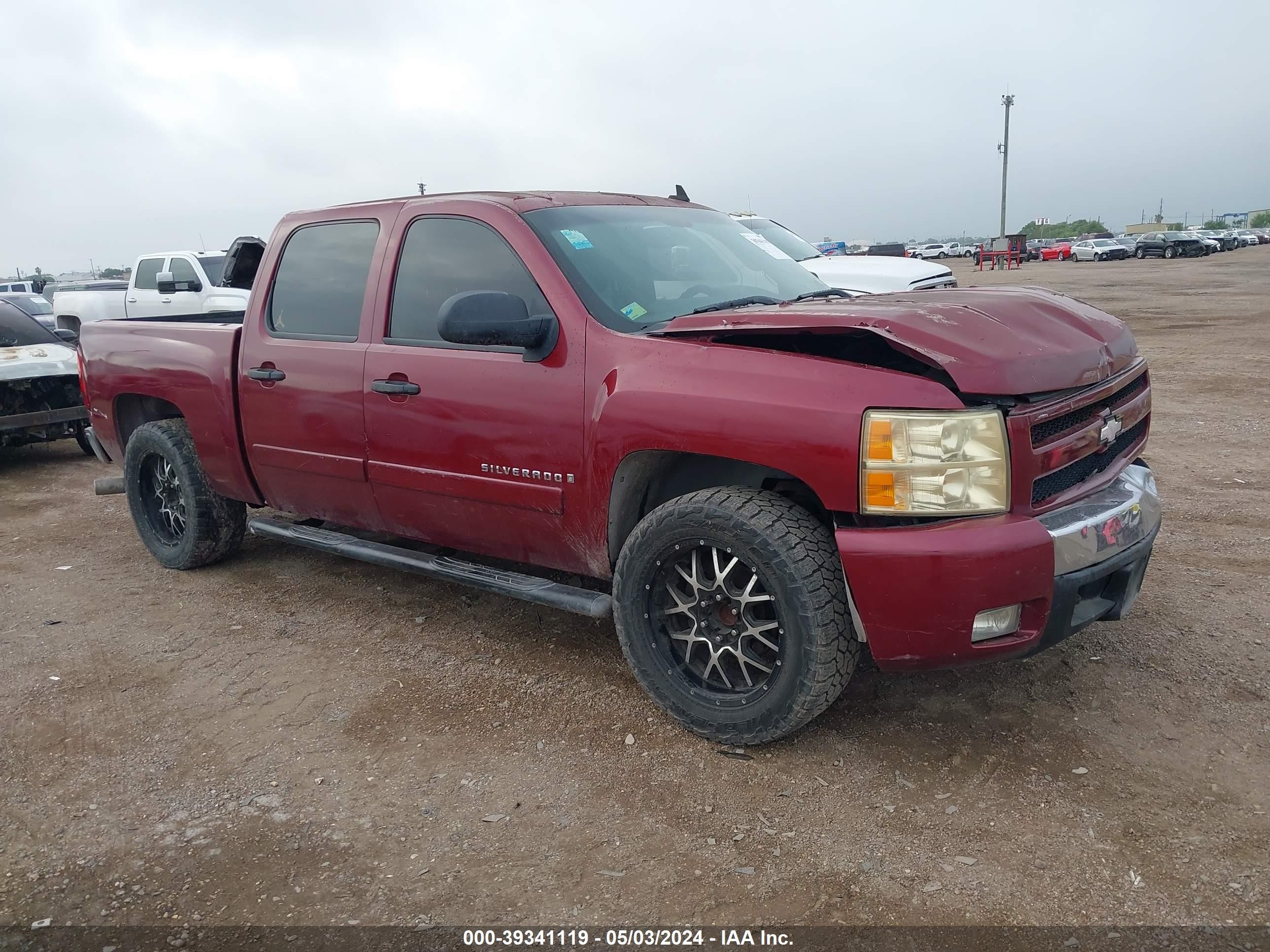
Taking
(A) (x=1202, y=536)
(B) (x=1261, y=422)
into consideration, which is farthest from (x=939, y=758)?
(B) (x=1261, y=422)

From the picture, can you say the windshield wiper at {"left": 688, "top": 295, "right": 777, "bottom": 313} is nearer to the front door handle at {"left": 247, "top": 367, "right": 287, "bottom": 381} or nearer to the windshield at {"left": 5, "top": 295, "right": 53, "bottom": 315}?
the front door handle at {"left": 247, "top": 367, "right": 287, "bottom": 381}

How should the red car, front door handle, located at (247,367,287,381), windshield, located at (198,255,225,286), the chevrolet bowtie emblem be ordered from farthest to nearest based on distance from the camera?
the red car
windshield, located at (198,255,225,286)
front door handle, located at (247,367,287,381)
the chevrolet bowtie emblem

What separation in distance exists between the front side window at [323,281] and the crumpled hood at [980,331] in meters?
1.61

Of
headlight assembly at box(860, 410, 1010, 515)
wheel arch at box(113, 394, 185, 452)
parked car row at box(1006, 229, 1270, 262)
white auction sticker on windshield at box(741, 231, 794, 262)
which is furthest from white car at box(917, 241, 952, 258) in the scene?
headlight assembly at box(860, 410, 1010, 515)

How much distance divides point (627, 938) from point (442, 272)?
2.62m

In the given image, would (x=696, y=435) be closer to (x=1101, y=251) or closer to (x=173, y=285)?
(x=173, y=285)

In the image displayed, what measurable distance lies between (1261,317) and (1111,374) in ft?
53.4

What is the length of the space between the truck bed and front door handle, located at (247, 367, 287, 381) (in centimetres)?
19

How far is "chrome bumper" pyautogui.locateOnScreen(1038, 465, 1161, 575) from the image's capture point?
287 cm

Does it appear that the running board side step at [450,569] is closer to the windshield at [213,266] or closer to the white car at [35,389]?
the white car at [35,389]

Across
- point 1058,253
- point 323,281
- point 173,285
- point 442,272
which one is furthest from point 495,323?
point 1058,253

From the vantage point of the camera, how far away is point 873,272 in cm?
952

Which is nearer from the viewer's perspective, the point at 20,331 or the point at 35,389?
the point at 35,389

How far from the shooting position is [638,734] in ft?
11.3
